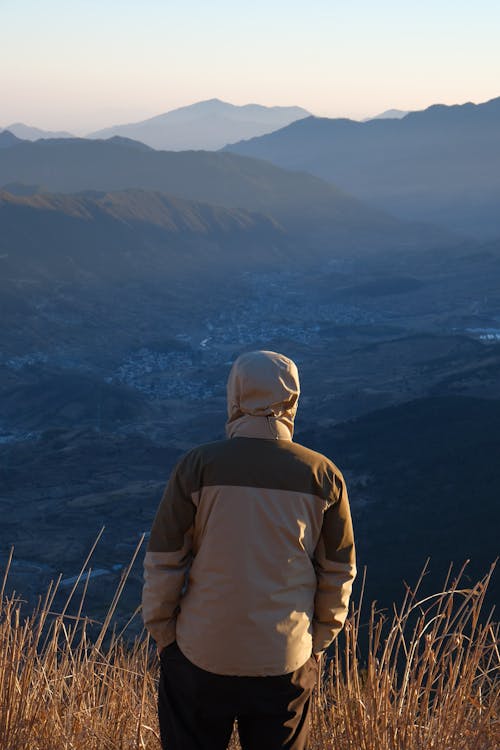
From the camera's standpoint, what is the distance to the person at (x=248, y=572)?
1.84 m

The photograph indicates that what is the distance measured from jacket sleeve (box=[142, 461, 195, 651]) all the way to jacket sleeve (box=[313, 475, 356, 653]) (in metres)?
0.28

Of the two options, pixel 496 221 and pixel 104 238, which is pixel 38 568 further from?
pixel 496 221

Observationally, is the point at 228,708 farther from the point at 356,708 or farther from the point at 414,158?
the point at 414,158

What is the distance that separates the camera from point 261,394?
1896mm

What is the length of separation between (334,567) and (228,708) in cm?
36

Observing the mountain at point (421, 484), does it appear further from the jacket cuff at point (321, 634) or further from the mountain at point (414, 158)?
the mountain at point (414, 158)

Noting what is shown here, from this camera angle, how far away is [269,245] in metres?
64.8

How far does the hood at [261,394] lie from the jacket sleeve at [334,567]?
18 cm

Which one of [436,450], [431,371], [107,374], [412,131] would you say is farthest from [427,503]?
[412,131]

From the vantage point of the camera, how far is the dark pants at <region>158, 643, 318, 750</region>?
6.09 ft

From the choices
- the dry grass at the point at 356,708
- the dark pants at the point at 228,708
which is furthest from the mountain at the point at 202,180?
the dark pants at the point at 228,708

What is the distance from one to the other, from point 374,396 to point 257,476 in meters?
25.6

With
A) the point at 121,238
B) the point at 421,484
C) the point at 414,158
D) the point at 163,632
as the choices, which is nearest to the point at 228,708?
the point at 163,632

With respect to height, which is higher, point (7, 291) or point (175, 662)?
point (175, 662)
